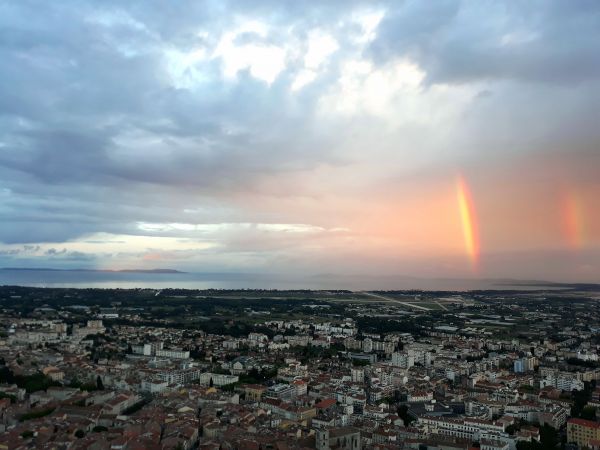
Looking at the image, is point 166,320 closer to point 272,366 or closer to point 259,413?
point 272,366

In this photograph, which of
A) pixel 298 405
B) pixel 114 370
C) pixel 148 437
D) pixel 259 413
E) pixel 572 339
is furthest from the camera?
pixel 572 339

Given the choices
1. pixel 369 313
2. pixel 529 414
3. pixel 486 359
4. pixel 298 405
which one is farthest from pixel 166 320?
pixel 529 414

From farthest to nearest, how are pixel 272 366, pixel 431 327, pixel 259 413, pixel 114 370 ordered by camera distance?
1. pixel 431 327
2. pixel 272 366
3. pixel 114 370
4. pixel 259 413

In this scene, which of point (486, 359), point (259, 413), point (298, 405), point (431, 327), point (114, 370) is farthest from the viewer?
point (431, 327)

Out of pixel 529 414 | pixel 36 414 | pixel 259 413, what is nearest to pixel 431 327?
pixel 529 414

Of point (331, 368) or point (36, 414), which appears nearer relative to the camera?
point (36, 414)

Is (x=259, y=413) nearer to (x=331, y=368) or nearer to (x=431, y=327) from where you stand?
(x=331, y=368)

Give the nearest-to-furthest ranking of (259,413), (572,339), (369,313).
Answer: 1. (259,413)
2. (572,339)
3. (369,313)

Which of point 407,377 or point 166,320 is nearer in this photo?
point 407,377
